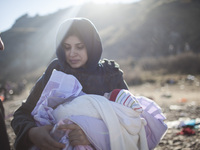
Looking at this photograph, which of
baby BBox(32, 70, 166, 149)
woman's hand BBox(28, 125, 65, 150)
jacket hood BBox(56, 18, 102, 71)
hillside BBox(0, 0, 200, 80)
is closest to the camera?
woman's hand BBox(28, 125, 65, 150)

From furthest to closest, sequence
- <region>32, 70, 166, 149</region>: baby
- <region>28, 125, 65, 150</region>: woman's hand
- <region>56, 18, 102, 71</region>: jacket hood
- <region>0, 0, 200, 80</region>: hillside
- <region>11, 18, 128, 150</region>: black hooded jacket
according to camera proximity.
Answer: <region>0, 0, 200, 80</region>: hillside → <region>56, 18, 102, 71</region>: jacket hood → <region>11, 18, 128, 150</region>: black hooded jacket → <region>32, 70, 166, 149</region>: baby → <region>28, 125, 65, 150</region>: woman's hand

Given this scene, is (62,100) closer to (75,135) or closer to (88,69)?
(75,135)

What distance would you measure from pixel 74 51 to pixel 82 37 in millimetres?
208

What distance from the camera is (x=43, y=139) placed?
1.19 metres

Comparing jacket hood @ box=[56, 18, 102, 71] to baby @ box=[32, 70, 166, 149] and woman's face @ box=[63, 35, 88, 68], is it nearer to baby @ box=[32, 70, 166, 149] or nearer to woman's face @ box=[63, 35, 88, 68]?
woman's face @ box=[63, 35, 88, 68]

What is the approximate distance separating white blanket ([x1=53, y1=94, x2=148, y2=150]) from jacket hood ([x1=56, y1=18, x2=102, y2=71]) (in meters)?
0.63

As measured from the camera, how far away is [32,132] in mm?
1284

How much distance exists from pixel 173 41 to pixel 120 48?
9942mm

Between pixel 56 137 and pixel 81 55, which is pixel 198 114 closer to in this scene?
pixel 81 55

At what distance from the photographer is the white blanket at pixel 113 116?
4.11 feet

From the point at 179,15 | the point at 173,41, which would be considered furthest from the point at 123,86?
the point at 179,15

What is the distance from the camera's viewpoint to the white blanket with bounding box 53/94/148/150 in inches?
49.4

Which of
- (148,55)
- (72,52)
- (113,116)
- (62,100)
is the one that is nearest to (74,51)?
(72,52)

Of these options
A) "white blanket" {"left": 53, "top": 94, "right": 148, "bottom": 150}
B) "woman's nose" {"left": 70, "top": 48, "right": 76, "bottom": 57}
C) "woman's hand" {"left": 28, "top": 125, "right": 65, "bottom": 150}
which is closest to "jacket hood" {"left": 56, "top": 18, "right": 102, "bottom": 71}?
"woman's nose" {"left": 70, "top": 48, "right": 76, "bottom": 57}
